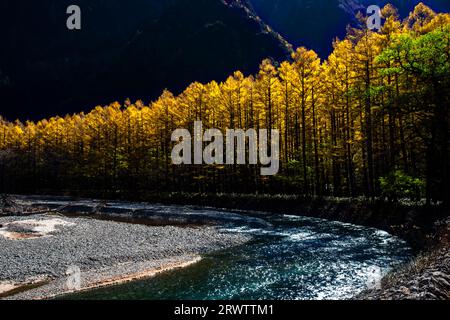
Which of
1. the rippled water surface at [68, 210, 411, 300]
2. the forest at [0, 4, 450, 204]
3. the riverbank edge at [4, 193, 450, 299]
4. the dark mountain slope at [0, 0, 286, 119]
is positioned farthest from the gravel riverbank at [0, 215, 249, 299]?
the dark mountain slope at [0, 0, 286, 119]

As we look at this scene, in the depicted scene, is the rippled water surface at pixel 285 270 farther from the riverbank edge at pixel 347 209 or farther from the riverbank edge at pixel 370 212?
the riverbank edge at pixel 347 209

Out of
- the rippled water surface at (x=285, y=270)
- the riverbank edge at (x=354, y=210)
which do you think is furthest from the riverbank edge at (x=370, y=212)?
the rippled water surface at (x=285, y=270)

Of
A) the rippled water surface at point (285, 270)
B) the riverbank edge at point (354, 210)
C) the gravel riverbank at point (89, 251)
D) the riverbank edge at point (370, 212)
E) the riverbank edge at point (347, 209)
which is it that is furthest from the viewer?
the riverbank edge at point (347, 209)

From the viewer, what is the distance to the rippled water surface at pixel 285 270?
13.6 m

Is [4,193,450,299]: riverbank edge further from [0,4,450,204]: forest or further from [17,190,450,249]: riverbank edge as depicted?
[0,4,450,204]: forest

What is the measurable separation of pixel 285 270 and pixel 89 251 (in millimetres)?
10508

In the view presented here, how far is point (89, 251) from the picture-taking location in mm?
20281

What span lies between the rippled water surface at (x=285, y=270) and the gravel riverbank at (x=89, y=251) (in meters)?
1.36

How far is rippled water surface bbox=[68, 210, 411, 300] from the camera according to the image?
1359 cm

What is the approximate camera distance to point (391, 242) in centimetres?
2112

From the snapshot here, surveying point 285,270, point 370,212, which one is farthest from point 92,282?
point 370,212

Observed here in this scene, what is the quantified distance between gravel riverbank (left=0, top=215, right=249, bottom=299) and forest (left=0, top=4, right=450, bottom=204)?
1348 centimetres
